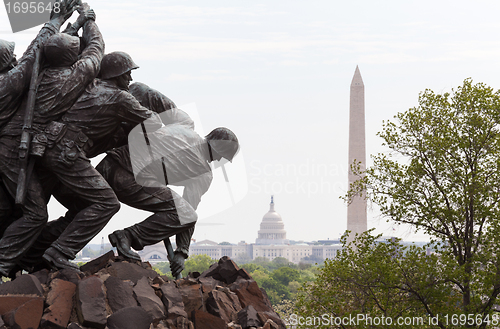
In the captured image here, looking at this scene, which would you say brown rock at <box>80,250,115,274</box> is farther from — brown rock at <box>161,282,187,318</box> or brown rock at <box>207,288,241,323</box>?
brown rock at <box>207,288,241,323</box>

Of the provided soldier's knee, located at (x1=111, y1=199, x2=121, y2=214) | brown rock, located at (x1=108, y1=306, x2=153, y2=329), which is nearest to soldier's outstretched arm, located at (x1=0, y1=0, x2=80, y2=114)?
soldier's knee, located at (x1=111, y1=199, x2=121, y2=214)

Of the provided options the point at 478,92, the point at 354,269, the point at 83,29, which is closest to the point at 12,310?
the point at 83,29

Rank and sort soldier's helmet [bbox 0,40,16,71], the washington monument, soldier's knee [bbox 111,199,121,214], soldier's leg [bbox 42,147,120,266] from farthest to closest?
the washington monument
soldier's helmet [bbox 0,40,16,71]
soldier's knee [bbox 111,199,121,214]
soldier's leg [bbox 42,147,120,266]

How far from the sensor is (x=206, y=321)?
18.0 ft

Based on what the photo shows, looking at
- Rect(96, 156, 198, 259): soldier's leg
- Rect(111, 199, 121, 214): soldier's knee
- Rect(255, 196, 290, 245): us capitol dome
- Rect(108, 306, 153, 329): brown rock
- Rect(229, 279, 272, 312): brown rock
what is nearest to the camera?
Rect(108, 306, 153, 329): brown rock

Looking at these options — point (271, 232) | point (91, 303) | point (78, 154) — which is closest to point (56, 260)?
point (91, 303)

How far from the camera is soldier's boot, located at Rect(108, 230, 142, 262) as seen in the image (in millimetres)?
6270

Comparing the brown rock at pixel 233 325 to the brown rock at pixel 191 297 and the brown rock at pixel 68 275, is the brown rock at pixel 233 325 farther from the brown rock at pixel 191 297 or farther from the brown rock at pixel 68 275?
the brown rock at pixel 68 275

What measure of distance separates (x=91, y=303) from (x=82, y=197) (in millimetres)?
1258

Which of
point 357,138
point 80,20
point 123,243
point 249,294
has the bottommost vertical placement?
point 249,294

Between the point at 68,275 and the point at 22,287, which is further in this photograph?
the point at 68,275

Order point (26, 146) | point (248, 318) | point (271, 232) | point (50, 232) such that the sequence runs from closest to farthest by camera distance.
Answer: point (26, 146), point (248, 318), point (50, 232), point (271, 232)

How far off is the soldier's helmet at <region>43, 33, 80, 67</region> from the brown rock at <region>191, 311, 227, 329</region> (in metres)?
2.76

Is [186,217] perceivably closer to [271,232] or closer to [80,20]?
[80,20]
